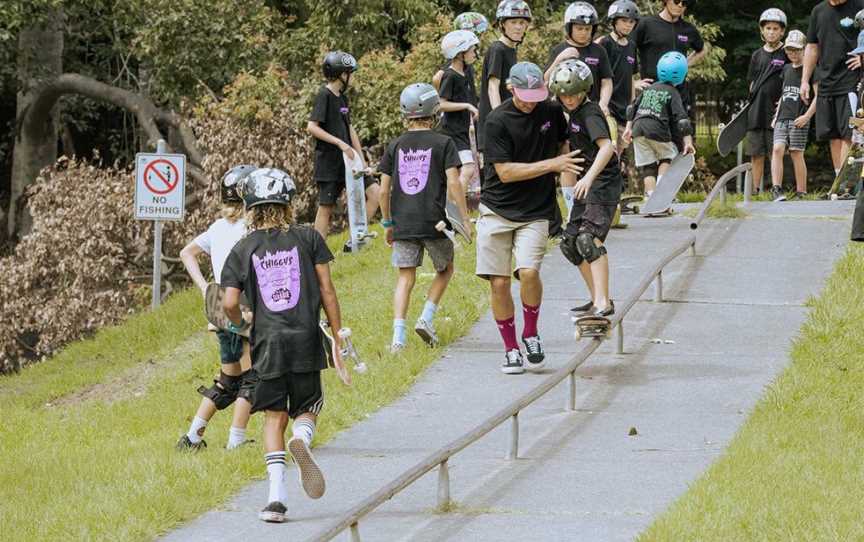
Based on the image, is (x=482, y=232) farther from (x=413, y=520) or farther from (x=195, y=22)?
(x=195, y=22)

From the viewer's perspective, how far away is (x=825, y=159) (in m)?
29.6

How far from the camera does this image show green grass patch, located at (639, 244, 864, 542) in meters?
6.87

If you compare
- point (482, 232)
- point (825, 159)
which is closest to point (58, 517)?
point (482, 232)

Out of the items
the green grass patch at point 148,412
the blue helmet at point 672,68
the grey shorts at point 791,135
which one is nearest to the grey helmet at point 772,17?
the grey shorts at point 791,135

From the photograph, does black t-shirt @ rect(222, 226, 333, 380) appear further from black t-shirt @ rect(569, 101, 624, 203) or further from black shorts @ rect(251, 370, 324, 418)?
black t-shirt @ rect(569, 101, 624, 203)

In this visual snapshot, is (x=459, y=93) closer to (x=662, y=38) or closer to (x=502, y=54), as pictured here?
(x=502, y=54)

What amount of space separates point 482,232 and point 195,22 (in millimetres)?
15792

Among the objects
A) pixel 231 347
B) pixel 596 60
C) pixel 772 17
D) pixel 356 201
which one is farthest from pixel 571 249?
pixel 772 17

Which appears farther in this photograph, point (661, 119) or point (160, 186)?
point (160, 186)

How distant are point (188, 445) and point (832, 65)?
9176 millimetres

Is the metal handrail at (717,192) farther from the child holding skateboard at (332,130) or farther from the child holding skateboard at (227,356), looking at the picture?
the child holding skateboard at (227,356)

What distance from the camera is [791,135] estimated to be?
663 inches

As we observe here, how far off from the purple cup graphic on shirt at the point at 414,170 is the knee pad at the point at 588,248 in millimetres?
1196

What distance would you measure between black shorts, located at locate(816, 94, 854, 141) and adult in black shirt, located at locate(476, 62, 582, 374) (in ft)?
21.1
